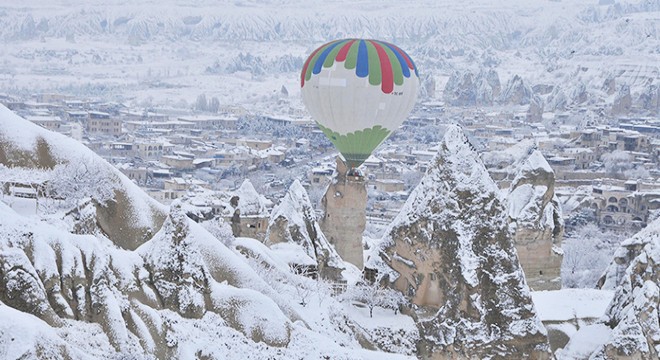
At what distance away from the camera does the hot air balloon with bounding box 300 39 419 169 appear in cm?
2569

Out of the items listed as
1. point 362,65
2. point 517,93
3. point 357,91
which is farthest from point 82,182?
point 517,93

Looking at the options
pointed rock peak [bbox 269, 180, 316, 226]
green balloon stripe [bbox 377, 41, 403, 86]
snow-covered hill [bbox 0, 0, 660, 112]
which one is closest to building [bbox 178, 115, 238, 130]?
snow-covered hill [bbox 0, 0, 660, 112]

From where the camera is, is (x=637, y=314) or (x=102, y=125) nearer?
(x=637, y=314)

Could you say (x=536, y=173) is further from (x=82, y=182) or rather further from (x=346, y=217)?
(x=82, y=182)

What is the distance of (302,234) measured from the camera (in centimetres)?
2072

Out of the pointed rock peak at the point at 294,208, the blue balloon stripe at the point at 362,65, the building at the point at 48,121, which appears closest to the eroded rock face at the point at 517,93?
the building at the point at 48,121

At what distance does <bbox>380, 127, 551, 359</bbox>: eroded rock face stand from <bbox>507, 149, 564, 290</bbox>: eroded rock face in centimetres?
763

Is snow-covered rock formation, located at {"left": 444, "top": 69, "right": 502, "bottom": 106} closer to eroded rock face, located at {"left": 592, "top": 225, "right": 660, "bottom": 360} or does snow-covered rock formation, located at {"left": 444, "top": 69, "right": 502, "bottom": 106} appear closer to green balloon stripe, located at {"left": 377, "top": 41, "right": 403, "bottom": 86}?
green balloon stripe, located at {"left": 377, "top": 41, "right": 403, "bottom": 86}

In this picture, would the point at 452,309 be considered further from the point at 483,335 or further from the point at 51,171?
the point at 51,171

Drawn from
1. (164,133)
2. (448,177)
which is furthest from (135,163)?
(448,177)

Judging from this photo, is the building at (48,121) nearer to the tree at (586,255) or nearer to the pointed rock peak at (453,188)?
the tree at (586,255)

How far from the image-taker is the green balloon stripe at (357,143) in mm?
25734

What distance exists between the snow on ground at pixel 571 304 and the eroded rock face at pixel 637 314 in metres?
1.41

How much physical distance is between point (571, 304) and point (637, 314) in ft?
9.77
